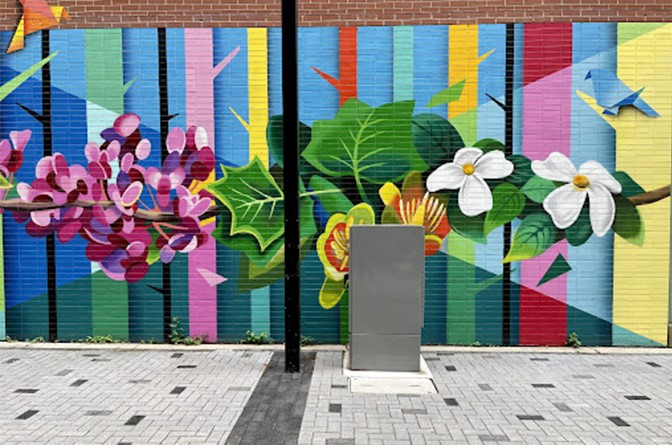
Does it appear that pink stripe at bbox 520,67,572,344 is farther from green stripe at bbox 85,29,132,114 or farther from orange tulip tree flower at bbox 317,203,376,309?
green stripe at bbox 85,29,132,114

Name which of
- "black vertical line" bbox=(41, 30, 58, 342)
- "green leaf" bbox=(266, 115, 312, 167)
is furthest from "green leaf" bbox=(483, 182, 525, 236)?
A: "black vertical line" bbox=(41, 30, 58, 342)

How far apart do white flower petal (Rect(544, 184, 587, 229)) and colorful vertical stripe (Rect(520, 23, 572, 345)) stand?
427 mm

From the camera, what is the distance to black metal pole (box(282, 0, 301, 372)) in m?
5.62

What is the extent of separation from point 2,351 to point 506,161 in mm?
7073

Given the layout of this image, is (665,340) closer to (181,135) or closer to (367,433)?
(367,433)

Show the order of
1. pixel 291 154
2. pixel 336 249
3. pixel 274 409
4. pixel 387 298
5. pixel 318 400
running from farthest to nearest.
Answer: pixel 336 249 < pixel 387 298 < pixel 291 154 < pixel 318 400 < pixel 274 409

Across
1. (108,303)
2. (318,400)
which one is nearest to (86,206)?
(108,303)

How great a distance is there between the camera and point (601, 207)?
268 inches

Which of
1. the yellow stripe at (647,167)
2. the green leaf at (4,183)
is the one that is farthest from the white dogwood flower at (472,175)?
the green leaf at (4,183)

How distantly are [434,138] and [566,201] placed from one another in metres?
1.94

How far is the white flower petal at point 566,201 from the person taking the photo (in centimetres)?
681

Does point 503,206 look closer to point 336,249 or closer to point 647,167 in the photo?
point 647,167

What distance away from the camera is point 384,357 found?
5844 millimetres

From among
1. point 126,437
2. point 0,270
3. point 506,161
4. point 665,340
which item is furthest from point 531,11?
→ point 0,270
